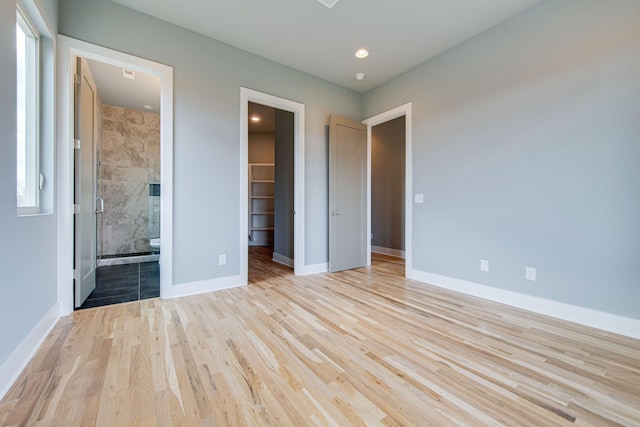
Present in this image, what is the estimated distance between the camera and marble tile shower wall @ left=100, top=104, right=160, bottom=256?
4.38m

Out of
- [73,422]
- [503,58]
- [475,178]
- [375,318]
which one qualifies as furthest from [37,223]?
[503,58]

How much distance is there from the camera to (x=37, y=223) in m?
1.79

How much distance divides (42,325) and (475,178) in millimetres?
4007

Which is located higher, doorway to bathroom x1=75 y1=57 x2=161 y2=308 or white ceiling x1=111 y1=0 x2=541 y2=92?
white ceiling x1=111 y1=0 x2=541 y2=92

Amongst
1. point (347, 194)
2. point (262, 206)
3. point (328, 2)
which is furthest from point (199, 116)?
point (262, 206)

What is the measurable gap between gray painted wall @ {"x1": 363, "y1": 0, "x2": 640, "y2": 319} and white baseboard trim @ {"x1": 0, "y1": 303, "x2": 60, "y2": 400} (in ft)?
11.8

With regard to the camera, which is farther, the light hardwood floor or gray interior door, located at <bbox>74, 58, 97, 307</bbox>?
gray interior door, located at <bbox>74, 58, 97, 307</bbox>

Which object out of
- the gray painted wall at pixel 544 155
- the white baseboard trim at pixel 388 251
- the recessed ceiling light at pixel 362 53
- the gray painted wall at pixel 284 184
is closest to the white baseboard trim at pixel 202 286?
the gray painted wall at pixel 284 184

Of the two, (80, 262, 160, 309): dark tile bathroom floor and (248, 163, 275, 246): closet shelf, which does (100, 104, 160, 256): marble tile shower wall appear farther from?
(248, 163, 275, 246): closet shelf

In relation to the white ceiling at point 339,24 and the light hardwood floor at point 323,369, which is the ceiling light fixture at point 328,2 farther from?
the light hardwood floor at point 323,369

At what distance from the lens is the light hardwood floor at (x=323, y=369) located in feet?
3.85

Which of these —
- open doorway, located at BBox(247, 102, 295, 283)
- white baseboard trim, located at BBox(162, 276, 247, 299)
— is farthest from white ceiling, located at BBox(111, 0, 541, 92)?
white baseboard trim, located at BBox(162, 276, 247, 299)

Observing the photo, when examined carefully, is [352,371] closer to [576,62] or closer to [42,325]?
[42,325]

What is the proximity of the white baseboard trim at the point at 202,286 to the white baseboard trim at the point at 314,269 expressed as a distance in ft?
2.86
